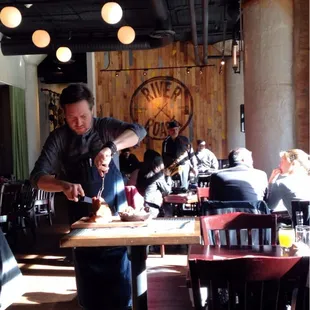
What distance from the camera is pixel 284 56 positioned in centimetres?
600

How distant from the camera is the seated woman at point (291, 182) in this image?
4645mm

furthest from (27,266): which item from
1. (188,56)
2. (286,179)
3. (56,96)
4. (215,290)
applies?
(56,96)

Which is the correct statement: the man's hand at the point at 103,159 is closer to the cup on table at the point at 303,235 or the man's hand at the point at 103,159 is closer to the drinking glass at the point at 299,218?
the cup on table at the point at 303,235

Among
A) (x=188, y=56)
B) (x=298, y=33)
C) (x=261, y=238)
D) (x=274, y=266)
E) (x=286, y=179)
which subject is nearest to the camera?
(x=274, y=266)

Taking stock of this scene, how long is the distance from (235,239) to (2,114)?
9515 mm

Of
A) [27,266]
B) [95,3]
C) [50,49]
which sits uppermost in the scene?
[95,3]

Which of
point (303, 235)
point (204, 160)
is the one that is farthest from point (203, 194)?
point (204, 160)

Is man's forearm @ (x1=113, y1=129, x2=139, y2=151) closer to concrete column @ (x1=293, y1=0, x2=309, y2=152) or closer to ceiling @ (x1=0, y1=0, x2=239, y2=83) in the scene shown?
concrete column @ (x1=293, y1=0, x2=309, y2=152)

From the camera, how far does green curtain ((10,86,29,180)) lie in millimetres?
11773

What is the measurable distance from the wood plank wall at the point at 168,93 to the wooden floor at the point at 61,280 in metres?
6.67

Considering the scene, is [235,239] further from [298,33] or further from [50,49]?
[50,49]

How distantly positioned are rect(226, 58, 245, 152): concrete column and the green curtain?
5.23 meters

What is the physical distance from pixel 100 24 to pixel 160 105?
109 inches

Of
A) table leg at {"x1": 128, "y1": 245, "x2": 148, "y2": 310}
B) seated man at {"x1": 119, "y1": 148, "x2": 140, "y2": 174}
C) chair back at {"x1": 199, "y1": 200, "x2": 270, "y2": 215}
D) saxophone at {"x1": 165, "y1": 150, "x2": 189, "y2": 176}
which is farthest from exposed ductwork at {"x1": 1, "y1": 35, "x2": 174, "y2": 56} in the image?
table leg at {"x1": 128, "y1": 245, "x2": 148, "y2": 310}
